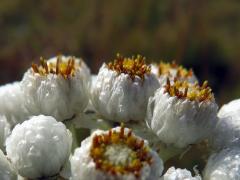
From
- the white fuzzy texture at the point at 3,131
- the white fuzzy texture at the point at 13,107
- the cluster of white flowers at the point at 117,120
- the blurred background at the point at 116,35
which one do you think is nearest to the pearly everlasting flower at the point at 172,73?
the cluster of white flowers at the point at 117,120

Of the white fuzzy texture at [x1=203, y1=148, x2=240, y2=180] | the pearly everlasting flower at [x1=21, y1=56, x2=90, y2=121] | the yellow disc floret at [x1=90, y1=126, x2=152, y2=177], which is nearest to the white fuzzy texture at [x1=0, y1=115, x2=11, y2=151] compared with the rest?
the pearly everlasting flower at [x1=21, y1=56, x2=90, y2=121]

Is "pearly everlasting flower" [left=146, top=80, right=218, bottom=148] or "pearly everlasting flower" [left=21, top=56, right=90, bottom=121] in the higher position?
"pearly everlasting flower" [left=21, top=56, right=90, bottom=121]

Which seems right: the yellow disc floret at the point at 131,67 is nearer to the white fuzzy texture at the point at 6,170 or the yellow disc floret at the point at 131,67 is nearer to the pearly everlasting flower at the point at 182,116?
the pearly everlasting flower at the point at 182,116

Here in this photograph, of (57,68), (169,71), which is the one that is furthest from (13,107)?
(169,71)

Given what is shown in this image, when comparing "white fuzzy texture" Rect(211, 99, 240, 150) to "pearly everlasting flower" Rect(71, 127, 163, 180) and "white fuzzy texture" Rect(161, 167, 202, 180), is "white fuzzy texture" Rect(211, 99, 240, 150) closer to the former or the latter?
"white fuzzy texture" Rect(161, 167, 202, 180)

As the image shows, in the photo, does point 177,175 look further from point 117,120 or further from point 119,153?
point 117,120

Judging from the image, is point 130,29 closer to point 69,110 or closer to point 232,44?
point 232,44
